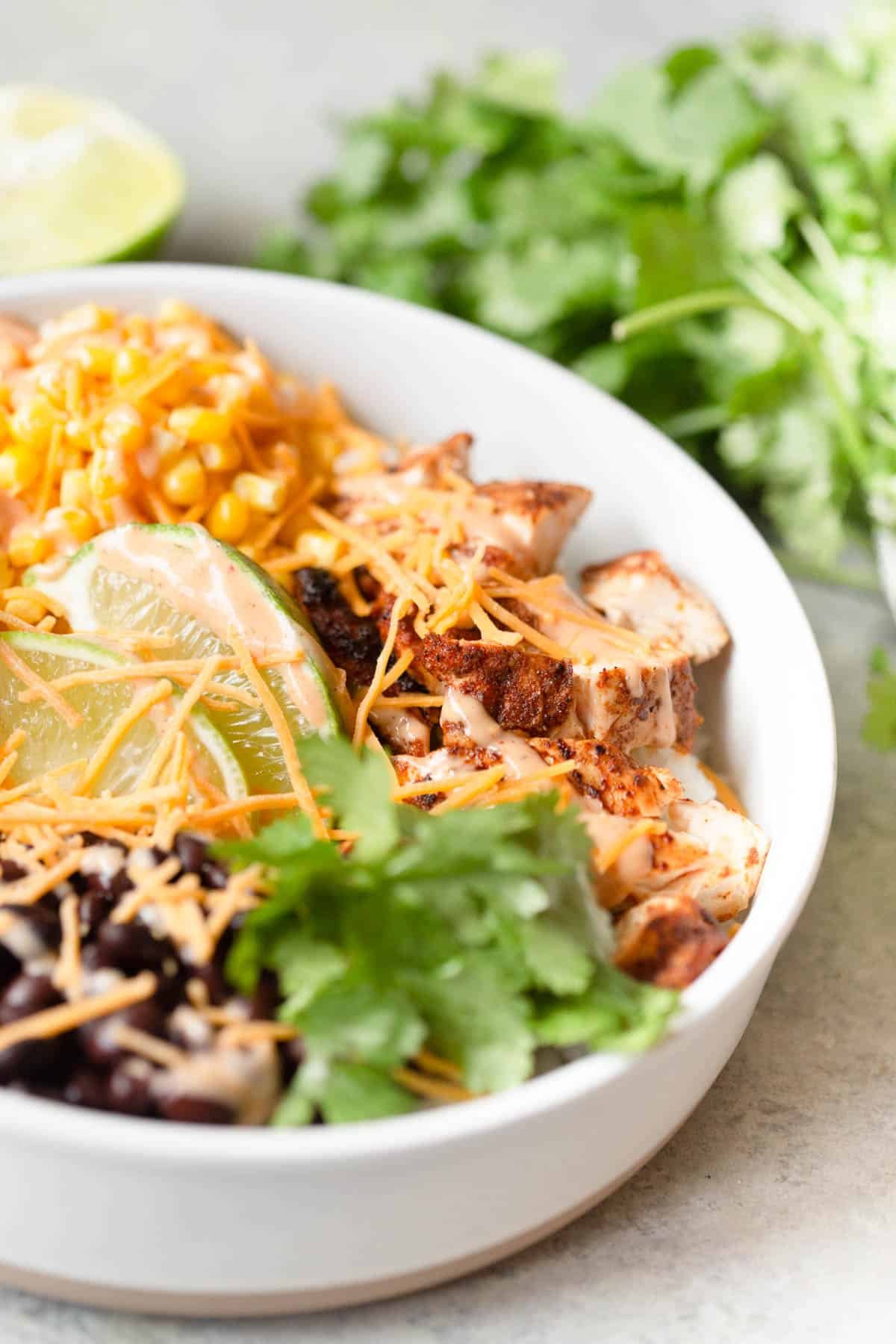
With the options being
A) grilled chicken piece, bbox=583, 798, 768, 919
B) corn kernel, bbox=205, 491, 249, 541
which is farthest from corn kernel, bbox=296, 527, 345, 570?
grilled chicken piece, bbox=583, 798, 768, 919

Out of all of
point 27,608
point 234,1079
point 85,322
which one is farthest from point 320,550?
point 234,1079

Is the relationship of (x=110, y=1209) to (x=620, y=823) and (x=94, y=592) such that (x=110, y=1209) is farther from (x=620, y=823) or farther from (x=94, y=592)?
(x=94, y=592)

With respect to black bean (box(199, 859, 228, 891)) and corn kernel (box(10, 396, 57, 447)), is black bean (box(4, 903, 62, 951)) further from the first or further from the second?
corn kernel (box(10, 396, 57, 447))

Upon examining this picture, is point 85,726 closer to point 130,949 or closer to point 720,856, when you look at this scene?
point 130,949

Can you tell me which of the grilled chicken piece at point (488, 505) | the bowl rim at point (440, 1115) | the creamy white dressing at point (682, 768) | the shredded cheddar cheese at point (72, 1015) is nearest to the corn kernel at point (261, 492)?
the grilled chicken piece at point (488, 505)

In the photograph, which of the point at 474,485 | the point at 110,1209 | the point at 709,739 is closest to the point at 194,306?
the point at 474,485
